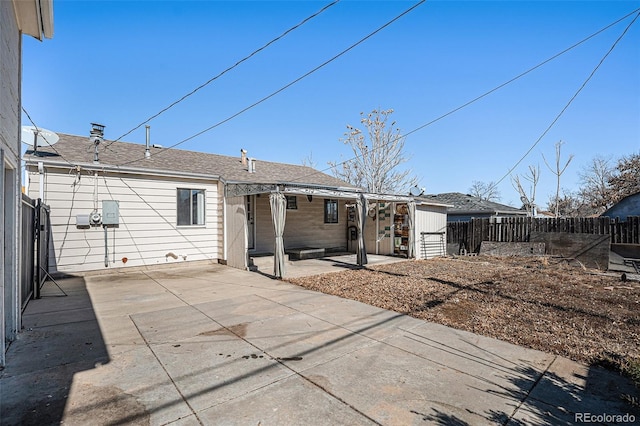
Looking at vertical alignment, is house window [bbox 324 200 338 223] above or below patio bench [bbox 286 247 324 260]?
above

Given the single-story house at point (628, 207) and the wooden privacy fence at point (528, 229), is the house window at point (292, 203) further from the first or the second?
the single-story house at point (628, 207)

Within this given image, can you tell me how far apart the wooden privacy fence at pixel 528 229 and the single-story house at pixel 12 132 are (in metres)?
15.6

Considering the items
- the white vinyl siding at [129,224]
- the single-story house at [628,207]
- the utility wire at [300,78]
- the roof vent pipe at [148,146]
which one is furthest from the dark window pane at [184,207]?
the single-story house at [628,207]

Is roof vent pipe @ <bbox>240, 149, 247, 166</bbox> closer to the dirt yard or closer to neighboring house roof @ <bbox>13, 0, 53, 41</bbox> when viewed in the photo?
the dirt yard

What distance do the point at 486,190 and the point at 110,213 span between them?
47.1 m

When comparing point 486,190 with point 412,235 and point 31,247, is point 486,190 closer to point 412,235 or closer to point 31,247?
point 412,235

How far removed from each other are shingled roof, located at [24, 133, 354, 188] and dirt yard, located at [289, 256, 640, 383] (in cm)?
565

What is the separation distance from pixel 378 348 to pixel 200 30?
27.7ft

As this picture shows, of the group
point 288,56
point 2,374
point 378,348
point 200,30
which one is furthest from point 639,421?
point 200,30

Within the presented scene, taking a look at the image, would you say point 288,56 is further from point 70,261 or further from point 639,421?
point 639,421

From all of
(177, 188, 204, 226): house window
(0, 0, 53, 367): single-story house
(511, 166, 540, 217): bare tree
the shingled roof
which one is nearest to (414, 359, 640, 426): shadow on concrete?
(0, 0, 53, 367): single-story house

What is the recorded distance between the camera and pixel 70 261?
8266mm

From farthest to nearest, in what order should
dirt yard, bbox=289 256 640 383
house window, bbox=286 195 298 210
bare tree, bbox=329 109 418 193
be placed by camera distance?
bare tree, bbox=329 109 418 193
house window, bbox=286 195 298 210
dirt yard, bbox=289 256 640 383

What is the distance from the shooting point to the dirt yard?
13.1 feet
